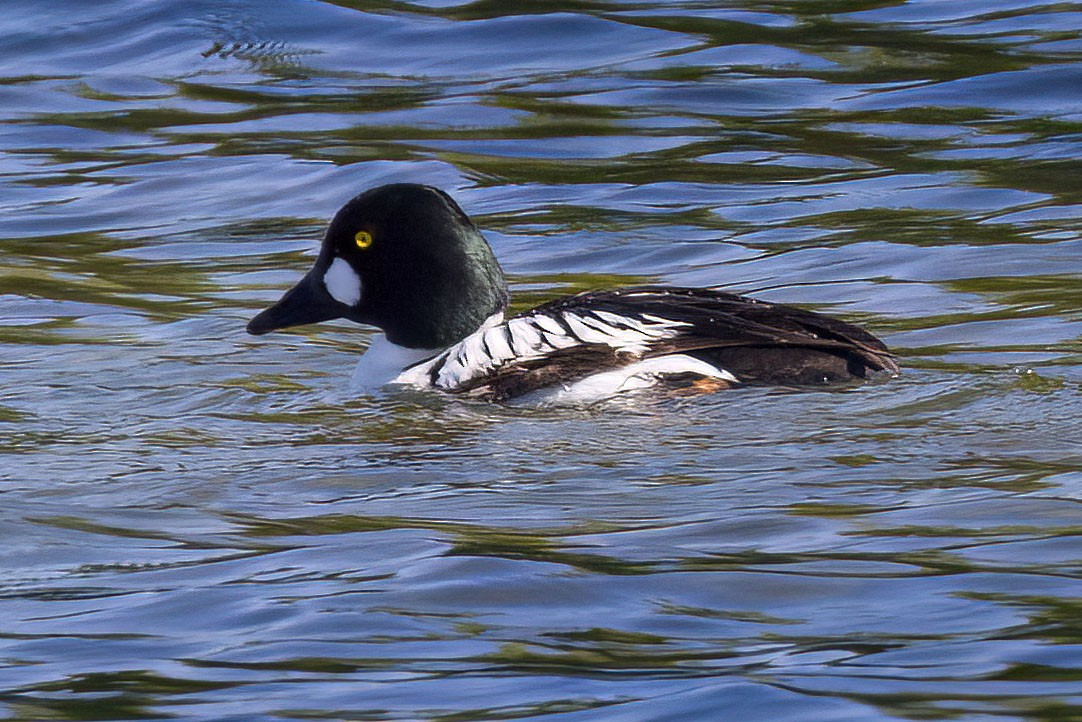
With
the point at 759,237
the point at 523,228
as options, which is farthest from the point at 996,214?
the point at 523,228

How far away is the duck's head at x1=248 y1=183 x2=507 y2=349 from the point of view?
26.9ft

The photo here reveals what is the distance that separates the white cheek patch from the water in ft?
1.31

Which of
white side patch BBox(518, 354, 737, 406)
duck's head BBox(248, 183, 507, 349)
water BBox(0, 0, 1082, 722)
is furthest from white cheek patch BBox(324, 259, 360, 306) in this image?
white side patch BBox(518, 354, 737, 406)

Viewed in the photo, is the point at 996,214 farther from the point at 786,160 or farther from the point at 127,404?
the point at 127,404

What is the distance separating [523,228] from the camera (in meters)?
11.6

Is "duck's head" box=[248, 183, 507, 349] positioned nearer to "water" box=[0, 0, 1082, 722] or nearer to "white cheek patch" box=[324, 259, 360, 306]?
"white cheek patch" box=[324, 259, 360, 306]

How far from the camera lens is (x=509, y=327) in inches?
308

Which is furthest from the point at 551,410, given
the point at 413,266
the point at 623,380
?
the point at 413,266

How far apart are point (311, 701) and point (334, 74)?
11.6 meters

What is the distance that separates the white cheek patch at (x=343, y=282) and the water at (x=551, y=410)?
40 cm

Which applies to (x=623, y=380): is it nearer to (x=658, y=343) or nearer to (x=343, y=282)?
(x=658, y=343)

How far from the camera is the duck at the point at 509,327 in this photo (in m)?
7.44

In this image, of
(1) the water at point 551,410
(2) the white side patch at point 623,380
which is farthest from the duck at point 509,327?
(1) the water at point 551,410

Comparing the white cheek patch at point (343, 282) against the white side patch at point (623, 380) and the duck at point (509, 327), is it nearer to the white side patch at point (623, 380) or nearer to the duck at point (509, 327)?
the duck at point (509, 327)
